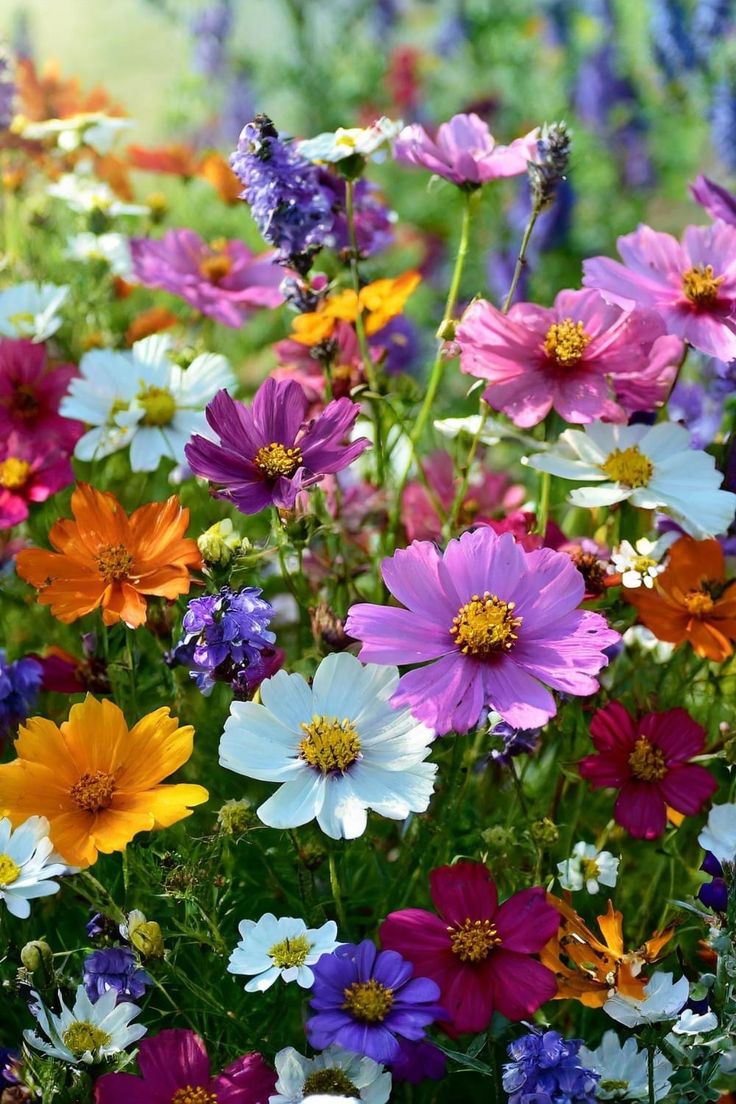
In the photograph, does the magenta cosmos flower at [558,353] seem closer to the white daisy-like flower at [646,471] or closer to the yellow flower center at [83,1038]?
the white daisy-like flower at [646,471]

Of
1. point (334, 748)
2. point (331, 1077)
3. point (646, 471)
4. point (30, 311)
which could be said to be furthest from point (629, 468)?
point (30, 311)

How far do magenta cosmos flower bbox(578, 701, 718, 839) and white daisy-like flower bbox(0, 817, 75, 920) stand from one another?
0.28 metres

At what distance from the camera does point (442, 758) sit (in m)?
0.71

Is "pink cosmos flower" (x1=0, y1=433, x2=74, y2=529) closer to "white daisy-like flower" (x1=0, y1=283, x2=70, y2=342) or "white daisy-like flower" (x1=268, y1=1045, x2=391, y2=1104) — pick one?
"white daisy-like flower" (x1=0, y1=283, x2=70, y2=342)

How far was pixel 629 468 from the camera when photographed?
721 millimetres

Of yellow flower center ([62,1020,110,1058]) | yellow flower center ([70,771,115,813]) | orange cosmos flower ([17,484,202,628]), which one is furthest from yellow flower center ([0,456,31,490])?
yellow flower center ([62,1020,110,1058])

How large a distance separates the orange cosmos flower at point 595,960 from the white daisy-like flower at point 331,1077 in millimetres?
97

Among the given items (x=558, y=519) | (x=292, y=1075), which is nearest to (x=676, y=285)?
(x=558, y=519)

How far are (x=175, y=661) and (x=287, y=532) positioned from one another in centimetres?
10

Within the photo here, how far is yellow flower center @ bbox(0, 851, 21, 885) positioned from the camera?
1.88ft

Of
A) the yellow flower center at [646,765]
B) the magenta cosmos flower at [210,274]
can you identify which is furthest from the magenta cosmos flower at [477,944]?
the magenta cosmos flower at [210,274]

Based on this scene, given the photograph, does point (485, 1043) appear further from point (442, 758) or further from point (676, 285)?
point (676, 285)

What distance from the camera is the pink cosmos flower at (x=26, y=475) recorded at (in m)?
0.77

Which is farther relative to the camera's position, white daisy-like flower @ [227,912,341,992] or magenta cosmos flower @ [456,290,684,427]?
magenta cosmos flower @ [456,290,684,427]
